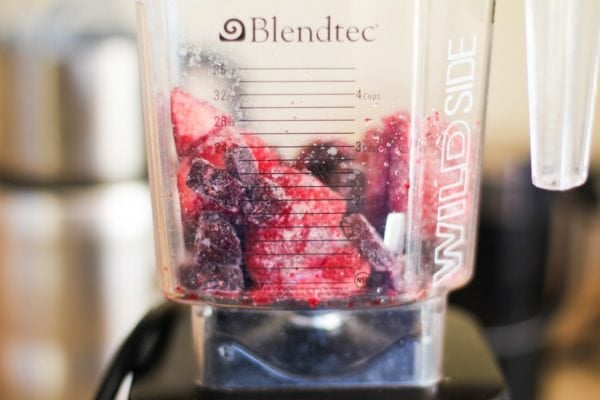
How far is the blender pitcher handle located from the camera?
50cm

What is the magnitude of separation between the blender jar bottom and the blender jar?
3 centimetres

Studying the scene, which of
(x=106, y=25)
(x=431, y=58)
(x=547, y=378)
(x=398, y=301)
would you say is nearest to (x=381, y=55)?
(x=431, y=58)

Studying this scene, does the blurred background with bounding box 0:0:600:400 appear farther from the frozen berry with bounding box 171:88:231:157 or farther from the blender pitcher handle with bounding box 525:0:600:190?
the blender pitcher handle with bounding box 525:0:600:190

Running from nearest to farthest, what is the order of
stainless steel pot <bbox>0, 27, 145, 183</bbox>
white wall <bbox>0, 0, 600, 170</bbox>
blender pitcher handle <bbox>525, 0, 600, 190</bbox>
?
1. blender pitcher handle <bbox>525, 0, 600, 190</bbox>
2. stainless steel pot <bbox>0, 27, 145, 183</bbox>
3. white wall <bbox>0, 0, 600, 170</bbox>

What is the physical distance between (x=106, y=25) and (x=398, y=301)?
39 cm

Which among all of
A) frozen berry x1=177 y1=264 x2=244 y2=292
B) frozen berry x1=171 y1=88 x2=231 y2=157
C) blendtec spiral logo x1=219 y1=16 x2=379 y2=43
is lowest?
frozen berry x1=177 y1=264 x2=244 y2=292

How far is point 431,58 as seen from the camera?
51 centimetres

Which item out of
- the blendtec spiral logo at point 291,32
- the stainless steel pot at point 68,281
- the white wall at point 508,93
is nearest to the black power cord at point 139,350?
the stainless steel pot at point 68,281

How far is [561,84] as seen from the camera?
1.66 feet

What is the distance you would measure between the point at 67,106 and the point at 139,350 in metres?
0.23

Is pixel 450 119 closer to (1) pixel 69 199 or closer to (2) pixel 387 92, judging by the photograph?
(2) pixel 387 92

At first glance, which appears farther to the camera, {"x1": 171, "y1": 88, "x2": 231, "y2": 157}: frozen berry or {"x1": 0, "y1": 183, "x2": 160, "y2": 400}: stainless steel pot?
{"x1": 0, "y1": 183, "x2": 160, "y2": 400}: stainless steel pot

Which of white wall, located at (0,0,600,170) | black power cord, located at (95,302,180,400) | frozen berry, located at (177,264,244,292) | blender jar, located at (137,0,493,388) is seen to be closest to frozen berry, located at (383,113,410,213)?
blender jar, located at (137,0,493,388)

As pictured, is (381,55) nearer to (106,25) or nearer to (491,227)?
(106,25)
